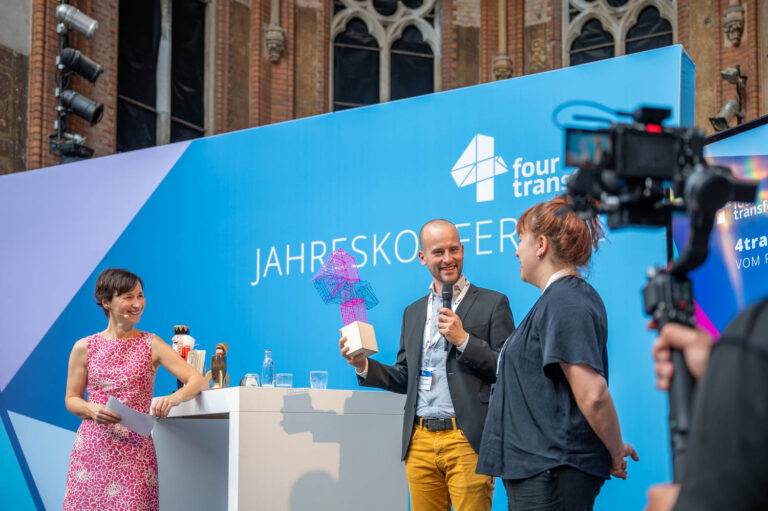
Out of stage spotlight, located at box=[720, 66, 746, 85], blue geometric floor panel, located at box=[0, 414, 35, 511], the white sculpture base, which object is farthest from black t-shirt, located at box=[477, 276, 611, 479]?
stage spotlight, located at box=[720, 66, 746, 85]

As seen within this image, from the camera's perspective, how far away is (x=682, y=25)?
1233 centimetres

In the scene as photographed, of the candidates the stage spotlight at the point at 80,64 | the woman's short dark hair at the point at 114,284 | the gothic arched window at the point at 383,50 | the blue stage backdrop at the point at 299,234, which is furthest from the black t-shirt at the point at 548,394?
the gothic arched window at the point at 383,50

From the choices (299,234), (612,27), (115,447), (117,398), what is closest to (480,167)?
(299,234)

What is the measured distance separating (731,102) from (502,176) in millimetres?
6636

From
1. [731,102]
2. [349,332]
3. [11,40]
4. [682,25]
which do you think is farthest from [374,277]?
[682,25]

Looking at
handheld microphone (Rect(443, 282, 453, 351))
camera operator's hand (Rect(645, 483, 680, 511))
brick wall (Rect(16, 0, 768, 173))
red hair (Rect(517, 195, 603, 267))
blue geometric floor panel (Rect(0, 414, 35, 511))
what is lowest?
blue geometric floor panel (Rect(0, 414, 35, 511))

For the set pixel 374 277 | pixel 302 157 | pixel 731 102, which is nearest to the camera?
pixel 374 277

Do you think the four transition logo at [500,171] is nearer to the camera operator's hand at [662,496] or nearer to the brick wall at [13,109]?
the camera operator's hand at [662,496]

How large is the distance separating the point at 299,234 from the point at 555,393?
3.87 meters

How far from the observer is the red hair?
106 inches

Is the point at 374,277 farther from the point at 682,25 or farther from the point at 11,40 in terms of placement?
the point at 682,25

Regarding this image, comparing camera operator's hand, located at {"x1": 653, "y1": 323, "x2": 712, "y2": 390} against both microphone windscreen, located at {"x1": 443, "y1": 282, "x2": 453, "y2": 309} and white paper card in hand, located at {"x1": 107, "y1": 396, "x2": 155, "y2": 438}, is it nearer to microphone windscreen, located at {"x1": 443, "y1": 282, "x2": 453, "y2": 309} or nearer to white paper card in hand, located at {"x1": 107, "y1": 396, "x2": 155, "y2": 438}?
microphone windscreen, located at {"x1": 443, "y1": 282, "x2": 453, "y2": 309}

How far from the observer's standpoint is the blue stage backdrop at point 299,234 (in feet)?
16.3

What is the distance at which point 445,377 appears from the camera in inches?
144
